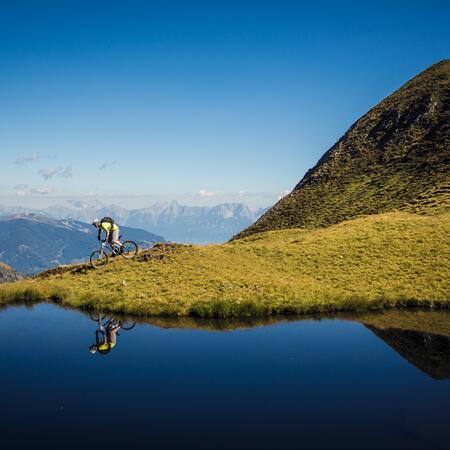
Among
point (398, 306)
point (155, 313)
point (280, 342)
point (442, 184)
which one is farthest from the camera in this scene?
point (442, 184)

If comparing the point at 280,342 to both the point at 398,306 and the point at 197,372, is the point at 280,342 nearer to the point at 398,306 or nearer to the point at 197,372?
the point at 197,372

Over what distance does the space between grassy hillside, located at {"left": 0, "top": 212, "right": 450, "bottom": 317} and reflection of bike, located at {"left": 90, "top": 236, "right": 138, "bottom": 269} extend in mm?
832

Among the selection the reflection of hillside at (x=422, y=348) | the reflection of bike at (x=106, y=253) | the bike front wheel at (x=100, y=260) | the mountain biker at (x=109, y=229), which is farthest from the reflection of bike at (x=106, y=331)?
the reflection of hillside at (x=422, y=348)

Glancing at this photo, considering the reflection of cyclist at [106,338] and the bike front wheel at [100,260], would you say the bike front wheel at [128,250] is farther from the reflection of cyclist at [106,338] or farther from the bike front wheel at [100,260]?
the reflection of cyclist at [106,338]

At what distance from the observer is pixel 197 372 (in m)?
17.1

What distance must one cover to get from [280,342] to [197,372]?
568cm

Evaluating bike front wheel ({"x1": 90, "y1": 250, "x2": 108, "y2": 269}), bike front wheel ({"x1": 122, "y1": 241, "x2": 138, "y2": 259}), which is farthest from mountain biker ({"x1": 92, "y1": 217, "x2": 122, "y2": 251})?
bike front wheel ({"x1": 90, "y1": 250, "x2": 108, "y2": 269})

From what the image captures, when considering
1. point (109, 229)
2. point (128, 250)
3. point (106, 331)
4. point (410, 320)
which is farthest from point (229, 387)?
point (128, 250)

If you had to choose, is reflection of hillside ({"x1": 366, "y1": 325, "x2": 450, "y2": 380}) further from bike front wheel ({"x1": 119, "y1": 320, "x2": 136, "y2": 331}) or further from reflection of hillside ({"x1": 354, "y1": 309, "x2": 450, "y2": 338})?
bike front wheel ({"x1": 119, "y1": 320, "x2": 136, "y2": 331})

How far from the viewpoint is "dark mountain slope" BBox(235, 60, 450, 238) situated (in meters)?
75.8

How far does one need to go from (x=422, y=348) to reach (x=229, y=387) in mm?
9993

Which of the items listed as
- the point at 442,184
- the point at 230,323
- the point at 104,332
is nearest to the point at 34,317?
the point at 104,332

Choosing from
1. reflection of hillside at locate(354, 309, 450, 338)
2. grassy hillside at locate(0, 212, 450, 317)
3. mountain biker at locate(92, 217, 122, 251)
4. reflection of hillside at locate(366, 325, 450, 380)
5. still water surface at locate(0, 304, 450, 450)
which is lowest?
still water surface at locate(0, 304, 450, 450)

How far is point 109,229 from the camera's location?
1339 inches
